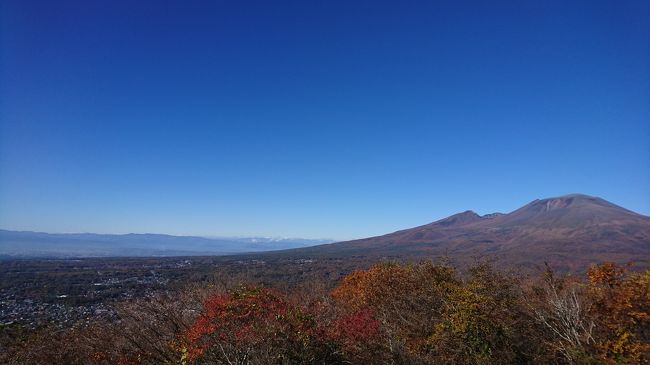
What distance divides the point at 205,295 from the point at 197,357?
656 centimetres

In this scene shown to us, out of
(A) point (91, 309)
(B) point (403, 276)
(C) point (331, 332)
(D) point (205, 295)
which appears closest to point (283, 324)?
(C) point (331, 332)

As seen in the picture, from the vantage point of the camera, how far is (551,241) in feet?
408

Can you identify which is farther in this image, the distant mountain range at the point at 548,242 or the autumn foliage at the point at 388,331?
the distant mountain range at the point at 548,242

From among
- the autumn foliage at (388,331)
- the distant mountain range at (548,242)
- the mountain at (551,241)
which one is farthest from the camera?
the mountain at (551,241)

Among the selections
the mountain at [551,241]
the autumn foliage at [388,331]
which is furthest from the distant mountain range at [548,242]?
the autumn foliage at [388,331]

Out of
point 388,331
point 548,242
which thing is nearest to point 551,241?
point 548,242

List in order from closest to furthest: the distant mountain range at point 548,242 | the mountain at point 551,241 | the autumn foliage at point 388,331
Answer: the autumn foliage at point 388,331, the distant mountain range at point 548,242, the mountain at point 551,241

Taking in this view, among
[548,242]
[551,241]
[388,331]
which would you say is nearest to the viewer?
[388,331]

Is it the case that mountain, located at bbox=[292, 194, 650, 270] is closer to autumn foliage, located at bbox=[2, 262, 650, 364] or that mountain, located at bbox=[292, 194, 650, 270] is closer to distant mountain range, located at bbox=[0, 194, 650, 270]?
distant mountain range, located at bbox=[0, 194, 650, 270]

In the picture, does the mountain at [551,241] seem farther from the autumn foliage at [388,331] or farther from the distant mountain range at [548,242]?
the autumn foliage at [388,331]

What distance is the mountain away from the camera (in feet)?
327

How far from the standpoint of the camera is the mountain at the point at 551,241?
99625 millimetres

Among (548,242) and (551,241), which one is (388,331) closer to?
(548,242)

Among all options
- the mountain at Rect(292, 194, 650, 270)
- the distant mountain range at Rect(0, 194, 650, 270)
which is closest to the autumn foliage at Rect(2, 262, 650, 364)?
the distant mountain range at Rect(0, 194, 650, 270)
